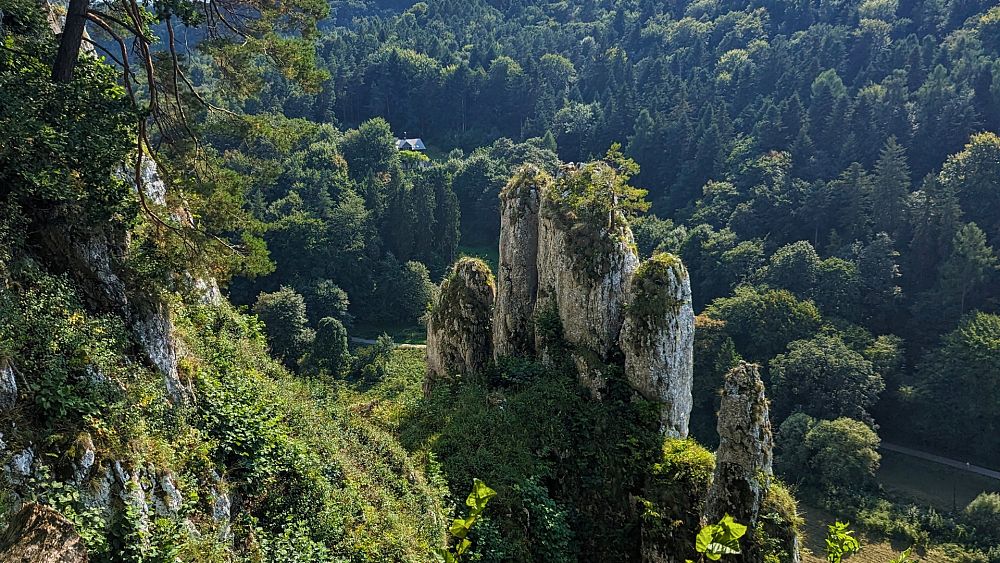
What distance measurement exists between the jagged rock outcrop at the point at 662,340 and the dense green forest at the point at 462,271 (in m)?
0.24

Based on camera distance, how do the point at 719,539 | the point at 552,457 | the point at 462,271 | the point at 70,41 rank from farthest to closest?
the point at 462,271 < the point at 552,457 < the point at 70,41 < the point at 719,539

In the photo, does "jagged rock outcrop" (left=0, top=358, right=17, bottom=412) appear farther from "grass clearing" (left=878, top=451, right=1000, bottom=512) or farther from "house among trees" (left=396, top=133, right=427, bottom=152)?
"house among trees" (left=396, top=133, right=427, bottom=152)

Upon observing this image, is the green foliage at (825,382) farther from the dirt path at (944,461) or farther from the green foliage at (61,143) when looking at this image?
the green foliage at (61,143)

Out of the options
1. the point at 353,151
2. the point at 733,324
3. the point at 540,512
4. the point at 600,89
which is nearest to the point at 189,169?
the point at 540,512

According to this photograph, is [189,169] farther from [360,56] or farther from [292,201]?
[360,56]

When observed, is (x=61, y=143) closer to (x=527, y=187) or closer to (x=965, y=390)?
(x=527, y=187)

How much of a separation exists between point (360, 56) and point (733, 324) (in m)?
95.4

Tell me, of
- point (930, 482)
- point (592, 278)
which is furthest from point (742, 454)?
point (930, 482)

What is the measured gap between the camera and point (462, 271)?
27.4 meters

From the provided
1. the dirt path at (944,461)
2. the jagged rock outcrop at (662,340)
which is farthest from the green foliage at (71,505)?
the dirt path at (944,461)

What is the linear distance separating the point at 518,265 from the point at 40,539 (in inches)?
762

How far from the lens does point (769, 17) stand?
4601 inches

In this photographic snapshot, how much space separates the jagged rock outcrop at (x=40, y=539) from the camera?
7598 millimetres

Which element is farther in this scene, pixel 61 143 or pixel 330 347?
pixel 330 347
